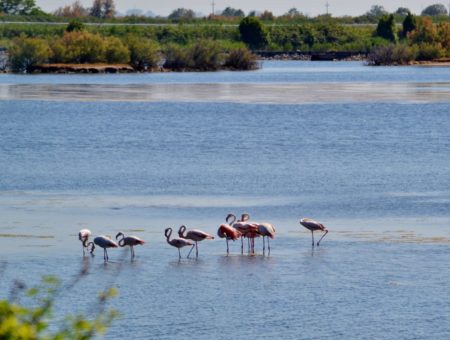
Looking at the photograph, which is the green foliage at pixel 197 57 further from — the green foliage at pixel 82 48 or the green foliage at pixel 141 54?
the green foliage at pixel 82 48

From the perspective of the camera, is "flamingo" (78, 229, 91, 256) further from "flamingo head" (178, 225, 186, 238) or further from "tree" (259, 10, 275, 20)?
"tree" (259, 10, 275, 20)

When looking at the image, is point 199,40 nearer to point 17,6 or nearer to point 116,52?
point 116,52

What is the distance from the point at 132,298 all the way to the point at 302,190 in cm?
937

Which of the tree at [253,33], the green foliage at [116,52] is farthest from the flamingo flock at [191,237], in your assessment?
the tree at [253,33]

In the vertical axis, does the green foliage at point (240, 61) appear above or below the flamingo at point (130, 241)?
below

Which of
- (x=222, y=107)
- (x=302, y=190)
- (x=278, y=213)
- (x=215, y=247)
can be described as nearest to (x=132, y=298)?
(x=215, y=247)

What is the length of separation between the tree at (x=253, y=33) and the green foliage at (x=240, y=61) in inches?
1065

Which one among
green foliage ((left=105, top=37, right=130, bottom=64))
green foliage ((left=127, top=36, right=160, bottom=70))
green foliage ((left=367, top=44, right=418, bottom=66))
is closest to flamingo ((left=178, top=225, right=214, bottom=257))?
green foliage ((left=105, top=37, right=130, bottom=64))

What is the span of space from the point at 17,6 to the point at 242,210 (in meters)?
140

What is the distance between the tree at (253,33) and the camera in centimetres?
11881

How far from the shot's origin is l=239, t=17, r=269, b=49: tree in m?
119

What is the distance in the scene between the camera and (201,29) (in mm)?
123500

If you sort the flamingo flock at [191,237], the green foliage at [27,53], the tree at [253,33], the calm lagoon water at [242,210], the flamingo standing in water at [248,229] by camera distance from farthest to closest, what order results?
the tree at [253,33] → the green foliage at [27,53] → the flamingo standing in water at [248,229] → the flamingo flock at [191,237] → the calm lagoon water at [242,210]

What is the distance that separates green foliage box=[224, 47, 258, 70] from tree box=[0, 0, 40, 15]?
226 feet
